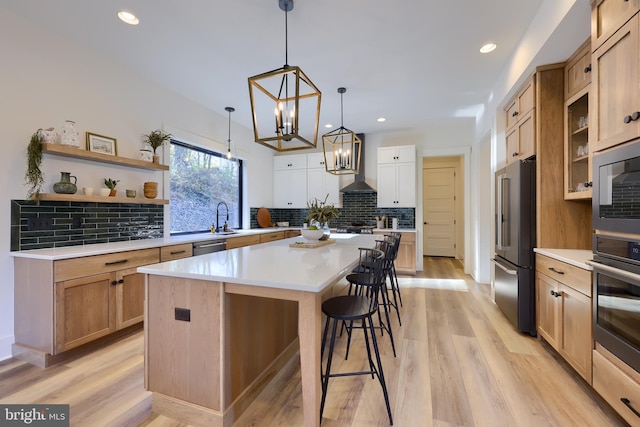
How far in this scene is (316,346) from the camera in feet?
4.26

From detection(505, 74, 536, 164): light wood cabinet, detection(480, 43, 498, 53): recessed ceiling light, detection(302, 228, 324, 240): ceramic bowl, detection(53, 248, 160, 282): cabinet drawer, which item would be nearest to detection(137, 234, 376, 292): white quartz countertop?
detection(302, 228, 324, 240): ceramic bowl

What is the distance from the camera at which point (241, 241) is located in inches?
163

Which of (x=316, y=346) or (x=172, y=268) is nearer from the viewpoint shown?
(x=316, y=346)

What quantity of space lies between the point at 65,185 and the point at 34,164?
0.81ft

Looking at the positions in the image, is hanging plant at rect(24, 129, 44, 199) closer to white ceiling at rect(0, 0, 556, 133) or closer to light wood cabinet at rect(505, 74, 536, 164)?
white ceiling at rect(0, 0, 556, 133)

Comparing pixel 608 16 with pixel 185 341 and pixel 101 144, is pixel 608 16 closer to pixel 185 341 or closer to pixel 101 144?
pixel 185 341

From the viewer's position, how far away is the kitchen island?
1314 mm

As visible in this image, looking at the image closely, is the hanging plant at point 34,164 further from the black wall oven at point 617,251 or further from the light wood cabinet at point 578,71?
the light wood cabinet at point 578,71

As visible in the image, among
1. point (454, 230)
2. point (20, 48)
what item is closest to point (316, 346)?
point (20, 48)

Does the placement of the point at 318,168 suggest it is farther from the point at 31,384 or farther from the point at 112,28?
the point at 31,384

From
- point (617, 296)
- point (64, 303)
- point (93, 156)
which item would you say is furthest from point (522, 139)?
point (64, 303)

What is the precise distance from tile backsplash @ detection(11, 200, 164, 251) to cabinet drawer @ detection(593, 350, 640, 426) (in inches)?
161

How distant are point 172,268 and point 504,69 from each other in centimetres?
381

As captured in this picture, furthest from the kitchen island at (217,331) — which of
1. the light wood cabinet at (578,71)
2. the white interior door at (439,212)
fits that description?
the white interior door at (439,212)
